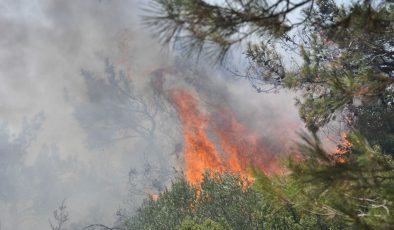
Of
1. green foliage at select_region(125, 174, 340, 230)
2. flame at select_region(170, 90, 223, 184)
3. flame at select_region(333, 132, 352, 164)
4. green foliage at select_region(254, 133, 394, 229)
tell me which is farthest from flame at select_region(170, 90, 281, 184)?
green foliage at select_region(254, 133, 394, 229)

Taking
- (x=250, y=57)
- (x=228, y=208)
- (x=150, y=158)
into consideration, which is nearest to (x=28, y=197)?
(x=150, y=158)

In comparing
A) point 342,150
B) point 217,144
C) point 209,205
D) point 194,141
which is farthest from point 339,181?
point 194,141

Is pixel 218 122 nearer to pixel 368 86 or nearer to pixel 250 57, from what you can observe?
pixel 250 57

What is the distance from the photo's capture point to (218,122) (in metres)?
30.5

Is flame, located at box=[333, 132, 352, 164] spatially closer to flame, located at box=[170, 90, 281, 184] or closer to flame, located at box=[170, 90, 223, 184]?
flame, located at box=[170, 90, 281, 184]

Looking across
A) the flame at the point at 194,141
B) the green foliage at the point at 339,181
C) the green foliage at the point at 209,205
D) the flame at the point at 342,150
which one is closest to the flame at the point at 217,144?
the flame at the point at 194,141

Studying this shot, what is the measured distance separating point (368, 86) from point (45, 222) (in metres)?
45.8

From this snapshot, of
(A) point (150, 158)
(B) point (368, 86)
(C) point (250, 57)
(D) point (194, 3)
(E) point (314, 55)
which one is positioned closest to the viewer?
(D) point (194, 3)

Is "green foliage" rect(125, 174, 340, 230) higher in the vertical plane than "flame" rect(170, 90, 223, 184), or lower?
lower

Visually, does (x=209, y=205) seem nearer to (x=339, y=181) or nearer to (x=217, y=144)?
(x=217, y=144)

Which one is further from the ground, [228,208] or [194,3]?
[228,208]

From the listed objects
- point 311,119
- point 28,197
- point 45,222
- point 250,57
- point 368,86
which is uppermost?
point 28,197

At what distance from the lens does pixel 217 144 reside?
2884 cm

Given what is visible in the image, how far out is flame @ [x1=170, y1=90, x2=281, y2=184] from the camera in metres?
27.5
